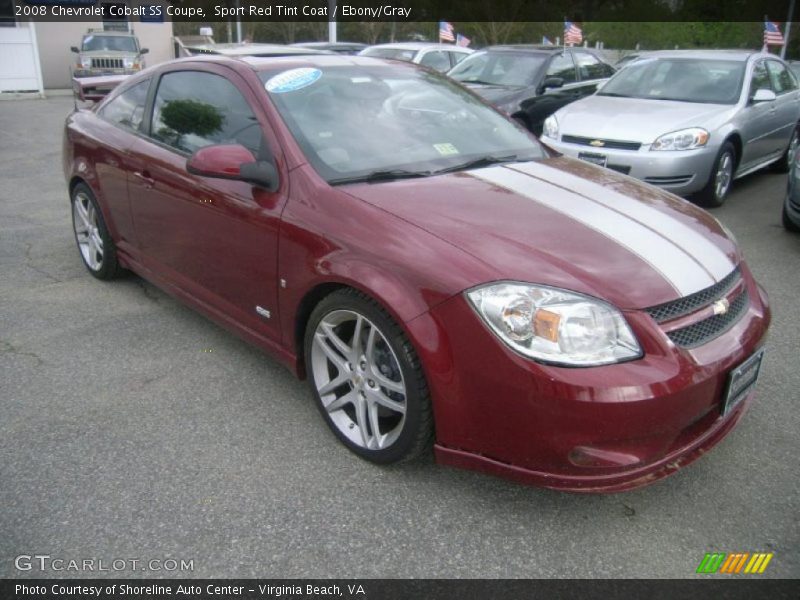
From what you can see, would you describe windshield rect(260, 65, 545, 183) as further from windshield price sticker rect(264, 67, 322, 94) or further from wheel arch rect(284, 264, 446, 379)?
wheel arch rect(284, 264, 446, 379)

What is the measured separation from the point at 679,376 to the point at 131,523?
192cm

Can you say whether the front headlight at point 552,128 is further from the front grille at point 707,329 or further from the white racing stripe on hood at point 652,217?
the front grille at point 707,329

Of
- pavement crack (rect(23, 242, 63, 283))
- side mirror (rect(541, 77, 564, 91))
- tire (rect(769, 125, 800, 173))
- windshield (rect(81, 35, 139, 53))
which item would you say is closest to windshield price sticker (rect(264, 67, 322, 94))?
pavement crack (rect(23, 242, 63, 283))

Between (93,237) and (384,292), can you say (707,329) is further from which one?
(93,237)

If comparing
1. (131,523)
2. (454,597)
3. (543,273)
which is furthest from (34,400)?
(543,273)

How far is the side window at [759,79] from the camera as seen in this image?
24.3ft

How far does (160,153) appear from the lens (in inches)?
143

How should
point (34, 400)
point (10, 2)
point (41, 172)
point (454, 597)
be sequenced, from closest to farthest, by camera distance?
point (454, 597), point (34, 400), point (41, 172), point (10, 2)

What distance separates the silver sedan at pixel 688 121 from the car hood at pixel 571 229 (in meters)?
3.49

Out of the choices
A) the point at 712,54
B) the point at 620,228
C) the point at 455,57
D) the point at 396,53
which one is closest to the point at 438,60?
the point at 455,57

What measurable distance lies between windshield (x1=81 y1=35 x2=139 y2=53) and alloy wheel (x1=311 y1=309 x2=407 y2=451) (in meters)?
19.7

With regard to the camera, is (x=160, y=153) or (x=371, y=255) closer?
(x=371, y=255)

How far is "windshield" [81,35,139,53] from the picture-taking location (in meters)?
19.5

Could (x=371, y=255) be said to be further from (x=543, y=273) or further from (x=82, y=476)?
(x=82, y=476)
